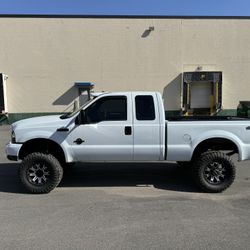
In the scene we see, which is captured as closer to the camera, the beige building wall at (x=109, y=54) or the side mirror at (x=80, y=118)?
the side mirror at (x=80, y=118)

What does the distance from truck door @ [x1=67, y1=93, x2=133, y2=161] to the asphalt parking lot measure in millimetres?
752

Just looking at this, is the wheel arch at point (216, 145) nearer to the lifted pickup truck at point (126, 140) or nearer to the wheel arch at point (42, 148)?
the lifted pickup truck at point (126, 140)

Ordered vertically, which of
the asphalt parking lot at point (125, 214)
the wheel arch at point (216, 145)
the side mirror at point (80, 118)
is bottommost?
the asphalt parking lot at point (125, 214)

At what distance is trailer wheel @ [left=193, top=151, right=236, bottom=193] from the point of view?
20.8 feet

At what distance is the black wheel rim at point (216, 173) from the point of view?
20.9 feet

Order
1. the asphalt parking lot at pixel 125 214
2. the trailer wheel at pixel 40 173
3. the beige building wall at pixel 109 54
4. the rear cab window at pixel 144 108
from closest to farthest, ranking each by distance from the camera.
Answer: the asphalt parking lot at pixel 125 214, the trailer wheel at pixel 40 173, the rear cab window at pixel 144 108, the beige building wall at pixel 109 54

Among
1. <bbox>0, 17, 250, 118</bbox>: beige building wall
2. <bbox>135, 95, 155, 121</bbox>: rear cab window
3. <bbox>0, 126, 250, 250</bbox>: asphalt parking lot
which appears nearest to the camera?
<bbox>0, 126, 250, 250</bbox>: asphalt parking lot

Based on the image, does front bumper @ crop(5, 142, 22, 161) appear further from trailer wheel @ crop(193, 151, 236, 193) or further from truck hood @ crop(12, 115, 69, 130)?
trailer wheel @ crop(193, 151, 236, 193)

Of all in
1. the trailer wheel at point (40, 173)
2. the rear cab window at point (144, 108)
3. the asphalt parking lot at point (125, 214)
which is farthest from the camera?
the rear cab window at point (144, 108)

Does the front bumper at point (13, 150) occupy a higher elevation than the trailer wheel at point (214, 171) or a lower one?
higher

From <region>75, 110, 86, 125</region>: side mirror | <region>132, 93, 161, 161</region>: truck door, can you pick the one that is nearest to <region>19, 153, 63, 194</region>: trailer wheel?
<region>75, 110, 86, 125</region>: side mirror

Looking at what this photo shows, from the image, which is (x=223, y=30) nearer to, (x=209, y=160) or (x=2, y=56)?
(x=2, y=56)

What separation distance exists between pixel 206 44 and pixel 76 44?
863cm

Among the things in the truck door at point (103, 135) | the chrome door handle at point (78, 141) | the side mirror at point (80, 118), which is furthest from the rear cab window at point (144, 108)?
the chrome door handle at point (78, 141)
